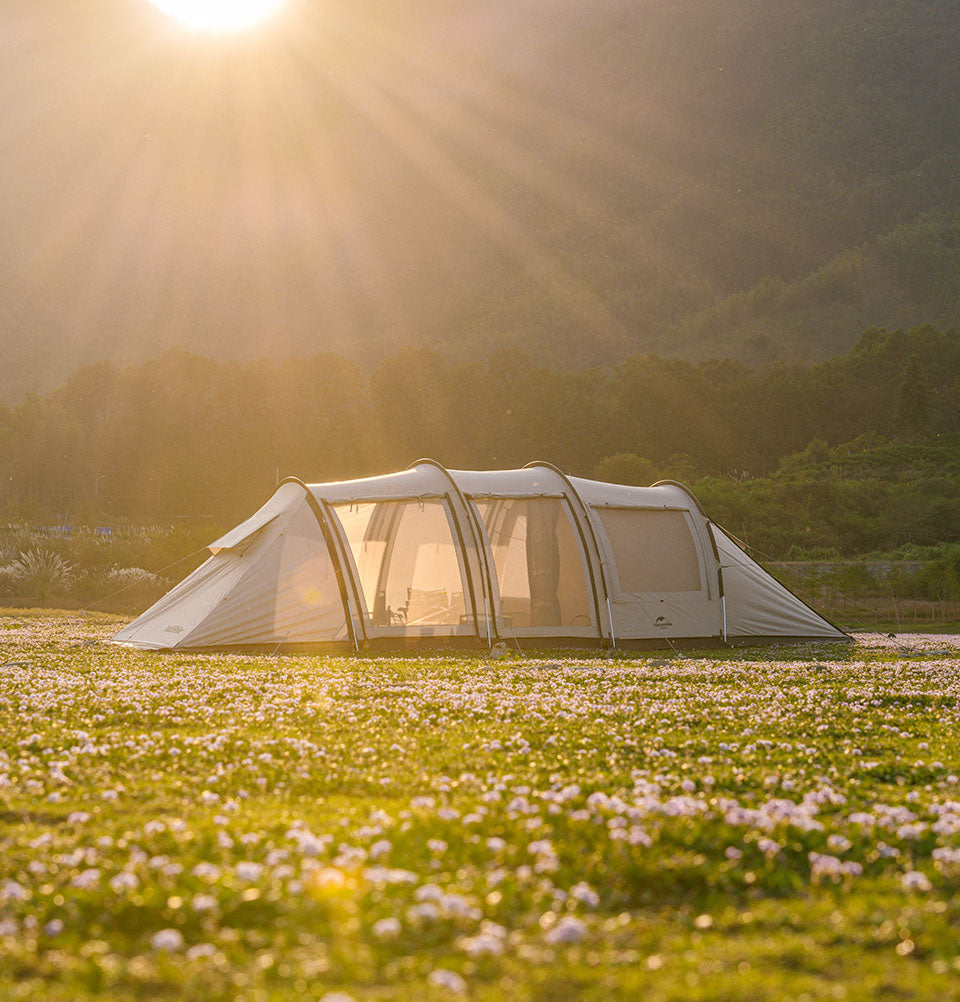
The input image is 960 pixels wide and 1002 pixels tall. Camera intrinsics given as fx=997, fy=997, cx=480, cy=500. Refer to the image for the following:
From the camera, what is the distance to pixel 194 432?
7306 cm

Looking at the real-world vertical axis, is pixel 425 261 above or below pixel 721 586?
above

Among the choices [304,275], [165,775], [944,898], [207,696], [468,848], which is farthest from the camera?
[304,275]

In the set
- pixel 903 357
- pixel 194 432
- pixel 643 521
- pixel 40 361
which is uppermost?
pixel 40 361

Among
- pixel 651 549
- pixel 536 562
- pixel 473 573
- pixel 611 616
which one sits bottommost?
pixel 611 616

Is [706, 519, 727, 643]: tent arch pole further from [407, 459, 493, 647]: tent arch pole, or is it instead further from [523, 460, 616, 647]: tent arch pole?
[407, 459, 493, 647]: tent arch pole

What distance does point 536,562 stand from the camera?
21.4 m

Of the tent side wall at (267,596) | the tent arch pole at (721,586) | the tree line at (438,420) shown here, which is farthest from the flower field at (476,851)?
the tree line at (438,420)

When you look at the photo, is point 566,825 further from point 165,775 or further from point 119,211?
point 119,211

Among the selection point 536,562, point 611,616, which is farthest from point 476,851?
point 536,562

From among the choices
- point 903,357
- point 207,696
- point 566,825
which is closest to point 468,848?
point 566,825

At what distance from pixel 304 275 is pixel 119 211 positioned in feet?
134

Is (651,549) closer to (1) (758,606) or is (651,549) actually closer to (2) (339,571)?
(1) (758,606)

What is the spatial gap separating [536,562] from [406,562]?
2.83 meters

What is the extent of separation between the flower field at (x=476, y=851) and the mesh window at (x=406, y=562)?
30.8 feet
